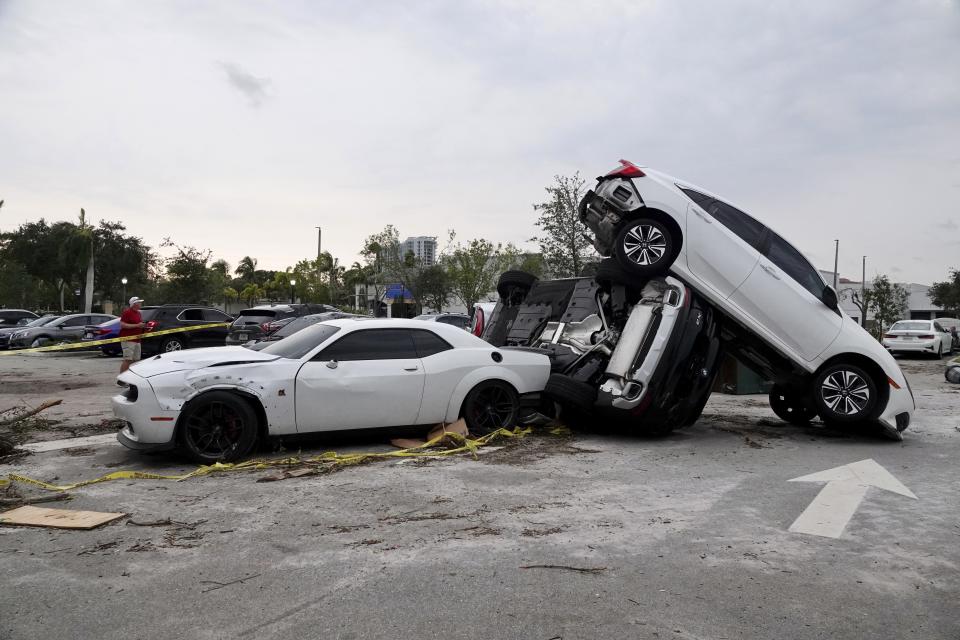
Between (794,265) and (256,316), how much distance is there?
15859mm

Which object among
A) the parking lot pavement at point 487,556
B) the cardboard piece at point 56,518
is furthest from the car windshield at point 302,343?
the cardboard piece at point 56,518

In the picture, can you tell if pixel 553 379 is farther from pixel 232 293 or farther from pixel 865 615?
pixel 232 293

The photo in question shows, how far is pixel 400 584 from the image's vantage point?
3.63m

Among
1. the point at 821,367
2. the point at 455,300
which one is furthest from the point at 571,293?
the point at 455,300

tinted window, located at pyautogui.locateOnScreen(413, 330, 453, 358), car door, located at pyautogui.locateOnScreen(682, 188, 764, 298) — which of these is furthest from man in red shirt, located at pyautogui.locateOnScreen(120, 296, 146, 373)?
car door, located at pyautogui.locateOnScreen(682, 188, 764, 298)

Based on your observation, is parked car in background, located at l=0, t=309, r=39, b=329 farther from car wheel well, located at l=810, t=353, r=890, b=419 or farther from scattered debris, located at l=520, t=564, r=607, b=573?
scattered debris, located at l=520, t=564, r=607, b=573

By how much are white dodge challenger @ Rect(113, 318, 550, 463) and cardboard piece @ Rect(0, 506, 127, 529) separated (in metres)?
1.31

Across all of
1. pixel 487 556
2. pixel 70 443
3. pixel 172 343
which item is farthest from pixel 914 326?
pixel 70 443

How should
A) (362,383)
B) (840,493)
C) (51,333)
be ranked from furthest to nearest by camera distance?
(51,333) < (362,383) < (840,493)

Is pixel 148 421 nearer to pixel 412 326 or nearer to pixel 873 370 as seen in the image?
pixel 412 326

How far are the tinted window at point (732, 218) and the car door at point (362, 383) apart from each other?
12.1ft

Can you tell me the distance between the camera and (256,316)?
20.4 meters

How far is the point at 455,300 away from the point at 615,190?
4540 cm

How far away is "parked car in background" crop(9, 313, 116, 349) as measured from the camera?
78.4 feet
